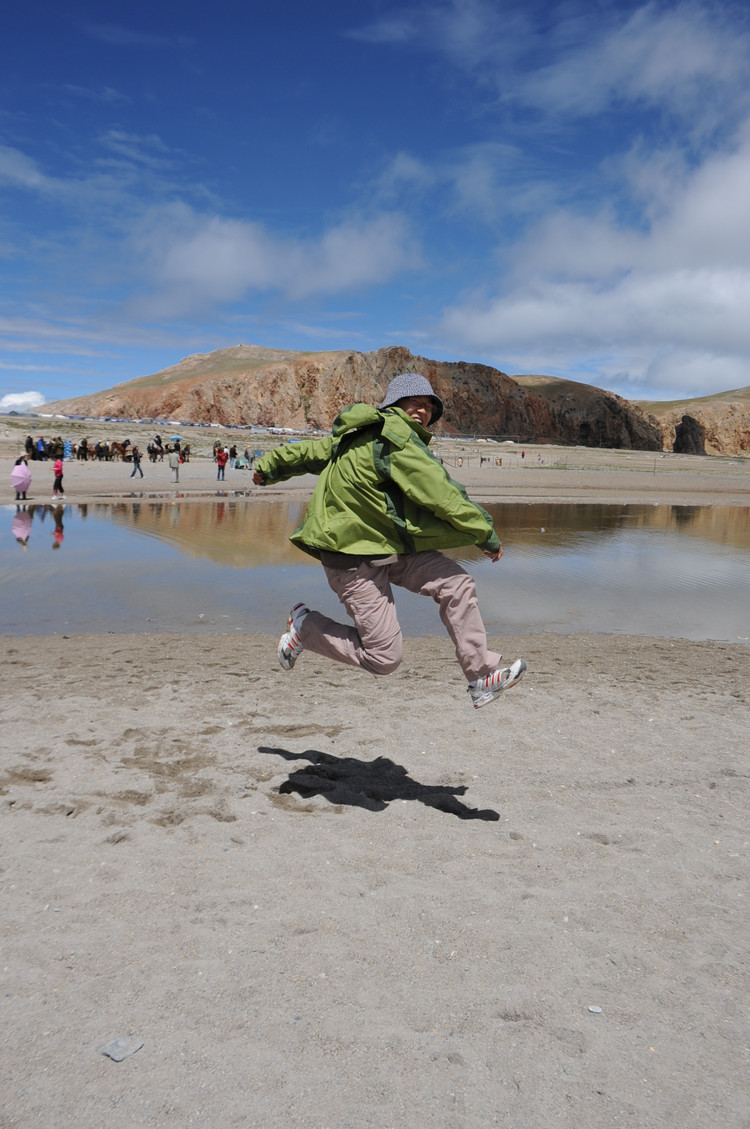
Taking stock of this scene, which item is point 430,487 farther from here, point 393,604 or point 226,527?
point 226,527

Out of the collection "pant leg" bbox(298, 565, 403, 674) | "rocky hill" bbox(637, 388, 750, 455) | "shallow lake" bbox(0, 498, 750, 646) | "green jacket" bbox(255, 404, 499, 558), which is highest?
"rocky hill" bbox(637, 388, 750, 455)

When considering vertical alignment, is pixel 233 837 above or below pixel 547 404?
below

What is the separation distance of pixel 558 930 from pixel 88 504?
25009mm

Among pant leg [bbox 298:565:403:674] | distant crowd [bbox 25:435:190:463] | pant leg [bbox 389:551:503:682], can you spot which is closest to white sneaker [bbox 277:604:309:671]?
pant leg [bbox 298:565:403:674]

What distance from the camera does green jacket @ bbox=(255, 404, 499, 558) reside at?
14.2 ft

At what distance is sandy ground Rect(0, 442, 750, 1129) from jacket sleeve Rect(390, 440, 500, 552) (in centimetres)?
181

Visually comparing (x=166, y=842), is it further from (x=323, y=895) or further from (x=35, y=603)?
(x=35, y=603)

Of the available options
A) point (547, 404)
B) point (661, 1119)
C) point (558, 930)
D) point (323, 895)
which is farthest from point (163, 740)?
point (547, 404)

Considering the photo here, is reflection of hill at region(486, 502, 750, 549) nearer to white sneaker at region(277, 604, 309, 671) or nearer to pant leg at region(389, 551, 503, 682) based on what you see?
white sneaker at region(277, 604, 309, 671)

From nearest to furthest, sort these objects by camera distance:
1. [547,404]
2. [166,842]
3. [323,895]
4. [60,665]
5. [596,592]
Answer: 1. [323,895]
2. [166,842]
3. [60,665]
4. [596,592]
5. [547,404]

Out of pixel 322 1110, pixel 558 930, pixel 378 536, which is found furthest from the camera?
pixel 378 536

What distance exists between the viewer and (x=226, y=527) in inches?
809

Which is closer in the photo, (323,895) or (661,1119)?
(661,1119)

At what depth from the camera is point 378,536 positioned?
4516mm
